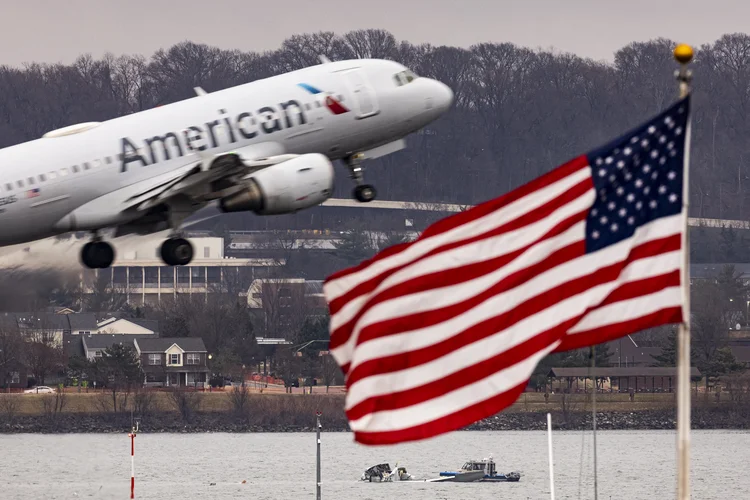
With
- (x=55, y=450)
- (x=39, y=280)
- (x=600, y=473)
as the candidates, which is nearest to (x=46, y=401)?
(x=55, y=450)

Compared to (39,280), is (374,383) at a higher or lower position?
lower

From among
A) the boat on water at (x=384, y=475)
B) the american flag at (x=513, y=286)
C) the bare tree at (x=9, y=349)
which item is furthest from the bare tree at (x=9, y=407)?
the american flag at (x=513, y=286)

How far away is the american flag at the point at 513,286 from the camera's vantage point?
67.7 ft

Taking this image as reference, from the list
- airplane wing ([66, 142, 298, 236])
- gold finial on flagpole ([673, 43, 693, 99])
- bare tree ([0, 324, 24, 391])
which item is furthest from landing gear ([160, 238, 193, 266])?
bare tree ([0, 324, 24, 391])

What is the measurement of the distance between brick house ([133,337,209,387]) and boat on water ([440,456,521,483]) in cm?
4865

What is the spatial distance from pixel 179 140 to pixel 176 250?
3.53 meters

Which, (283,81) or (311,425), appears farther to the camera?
(311,425)

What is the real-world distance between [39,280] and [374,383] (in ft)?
149

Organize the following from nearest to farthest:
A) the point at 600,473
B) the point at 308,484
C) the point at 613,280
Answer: the point at 613,280
the point at 308,484
the point at 600,473

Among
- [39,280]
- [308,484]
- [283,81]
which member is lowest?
[308,484]

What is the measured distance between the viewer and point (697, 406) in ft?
627

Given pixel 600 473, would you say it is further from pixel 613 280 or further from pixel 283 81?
pixel 613 280

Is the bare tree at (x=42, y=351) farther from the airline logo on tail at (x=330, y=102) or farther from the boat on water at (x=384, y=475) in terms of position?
the airline logo on tail at (x=330, y=102)

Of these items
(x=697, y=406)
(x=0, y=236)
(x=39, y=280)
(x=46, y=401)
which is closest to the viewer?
(x=0, y=236)
